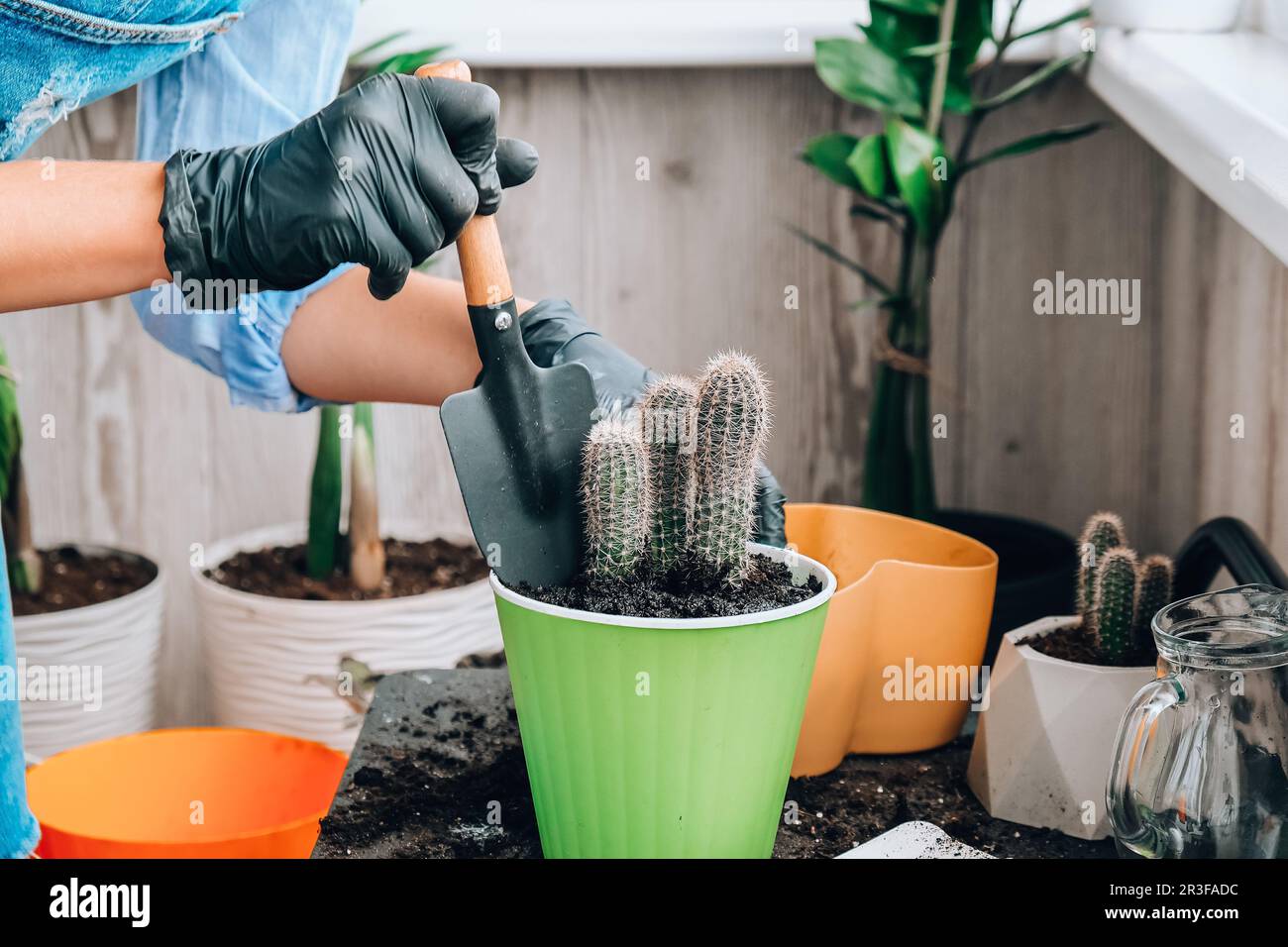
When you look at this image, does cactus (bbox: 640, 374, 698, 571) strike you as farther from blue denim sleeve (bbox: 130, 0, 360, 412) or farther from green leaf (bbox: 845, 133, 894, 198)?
green leaf (bbox: 845, 133, 894, 198)

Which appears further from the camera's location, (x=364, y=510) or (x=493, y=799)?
(x=364, y=510)

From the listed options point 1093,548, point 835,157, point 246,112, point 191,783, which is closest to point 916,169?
point 835,157

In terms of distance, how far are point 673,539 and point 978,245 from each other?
1053mm

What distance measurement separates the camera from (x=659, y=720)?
26.4 inches

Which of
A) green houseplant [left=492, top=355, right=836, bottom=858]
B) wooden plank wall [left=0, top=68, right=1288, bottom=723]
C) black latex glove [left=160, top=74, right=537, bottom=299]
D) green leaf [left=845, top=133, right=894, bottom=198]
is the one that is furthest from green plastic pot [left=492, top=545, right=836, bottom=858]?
wooden plank wall [left=0, top=68, right=1288, bottom=723]

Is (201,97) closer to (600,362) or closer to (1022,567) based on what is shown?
(600,362)

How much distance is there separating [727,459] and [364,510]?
35.7 inches

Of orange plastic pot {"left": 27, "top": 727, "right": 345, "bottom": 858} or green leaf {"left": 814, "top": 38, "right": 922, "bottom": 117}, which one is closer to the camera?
orange plastic pot {"left": 27, "top": 727, "right": 345, "bottom": 858}

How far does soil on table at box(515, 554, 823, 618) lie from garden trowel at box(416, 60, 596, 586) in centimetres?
3

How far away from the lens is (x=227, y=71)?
0.99m

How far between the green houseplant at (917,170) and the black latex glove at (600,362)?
47 cm

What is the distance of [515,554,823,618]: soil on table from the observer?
0.68m
